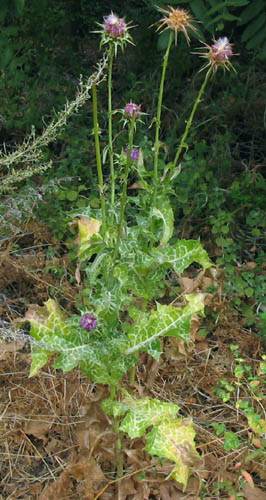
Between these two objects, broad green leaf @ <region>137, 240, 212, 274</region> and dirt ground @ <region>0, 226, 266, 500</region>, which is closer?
broad green leaf @ <region>137, 240, 212, 274</region>

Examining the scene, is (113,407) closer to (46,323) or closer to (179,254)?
(46,323)

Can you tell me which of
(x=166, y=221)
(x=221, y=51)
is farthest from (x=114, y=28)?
(x=166, y=221)

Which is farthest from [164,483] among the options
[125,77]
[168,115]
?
[125,77]

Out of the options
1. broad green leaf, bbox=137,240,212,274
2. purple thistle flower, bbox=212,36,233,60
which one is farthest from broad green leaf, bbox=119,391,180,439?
purple thistle flower, bbox=212,36,233,60

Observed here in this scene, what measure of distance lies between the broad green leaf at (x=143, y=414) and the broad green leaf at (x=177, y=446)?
0.10 ft

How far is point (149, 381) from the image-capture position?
2174 mm

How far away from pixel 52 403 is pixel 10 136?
6.29 feet

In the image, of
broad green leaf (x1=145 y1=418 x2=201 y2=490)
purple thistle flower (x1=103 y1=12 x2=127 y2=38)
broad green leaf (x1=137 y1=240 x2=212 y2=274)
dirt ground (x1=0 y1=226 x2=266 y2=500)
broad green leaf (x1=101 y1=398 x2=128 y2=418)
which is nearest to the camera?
purple thistle flower (x1=103 y1=12 x2=127 y2=38)

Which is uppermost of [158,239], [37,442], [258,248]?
[158,239]

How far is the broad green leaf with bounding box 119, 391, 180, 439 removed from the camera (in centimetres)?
175

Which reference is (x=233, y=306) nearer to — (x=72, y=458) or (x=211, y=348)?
(x=211, y=348)

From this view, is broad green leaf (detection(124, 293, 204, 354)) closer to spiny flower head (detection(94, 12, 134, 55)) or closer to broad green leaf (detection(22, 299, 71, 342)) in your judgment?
broad green leaf (detection(22, 299, 71, 342))

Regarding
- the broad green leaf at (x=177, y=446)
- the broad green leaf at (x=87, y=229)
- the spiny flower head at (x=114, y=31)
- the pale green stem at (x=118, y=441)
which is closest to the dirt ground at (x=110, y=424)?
the pale green stem at (x=118, y=441)

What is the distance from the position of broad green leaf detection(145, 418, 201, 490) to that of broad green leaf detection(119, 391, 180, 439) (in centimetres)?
3
